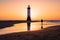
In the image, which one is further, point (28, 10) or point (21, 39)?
point (28, 10)

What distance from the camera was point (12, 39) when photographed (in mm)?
9602

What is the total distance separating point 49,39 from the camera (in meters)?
9.46

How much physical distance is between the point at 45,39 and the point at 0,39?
2943mm

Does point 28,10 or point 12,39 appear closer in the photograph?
point 12,39

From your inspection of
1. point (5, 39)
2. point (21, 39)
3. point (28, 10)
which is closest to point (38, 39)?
point (21, 39)

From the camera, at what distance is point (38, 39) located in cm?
954

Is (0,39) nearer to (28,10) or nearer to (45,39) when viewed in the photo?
(45,39)

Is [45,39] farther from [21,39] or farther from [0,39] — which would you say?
[0,39]

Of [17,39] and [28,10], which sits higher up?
[28,10]

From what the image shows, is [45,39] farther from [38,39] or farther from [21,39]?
[21,39]

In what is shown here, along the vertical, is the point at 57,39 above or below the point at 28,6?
below

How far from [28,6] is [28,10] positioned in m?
0.57

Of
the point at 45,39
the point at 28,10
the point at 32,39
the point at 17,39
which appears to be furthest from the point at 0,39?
the point at 28,10

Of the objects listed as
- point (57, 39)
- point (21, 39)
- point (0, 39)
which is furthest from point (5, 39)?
point (57, 39)
